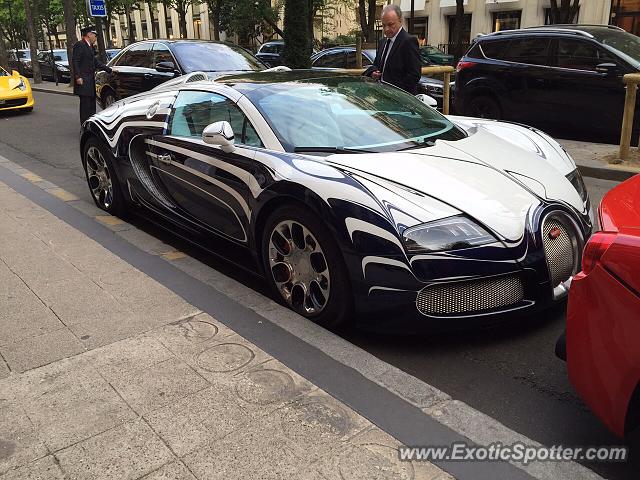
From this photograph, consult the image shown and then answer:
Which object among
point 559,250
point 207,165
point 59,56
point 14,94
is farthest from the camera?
point 59,56

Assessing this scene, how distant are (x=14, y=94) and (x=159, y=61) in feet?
19.3

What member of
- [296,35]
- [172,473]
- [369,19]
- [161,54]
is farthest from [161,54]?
[369,19]

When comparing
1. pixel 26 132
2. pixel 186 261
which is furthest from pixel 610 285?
pixel 26 132

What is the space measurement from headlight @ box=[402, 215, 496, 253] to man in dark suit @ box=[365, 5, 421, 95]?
392 centimetres

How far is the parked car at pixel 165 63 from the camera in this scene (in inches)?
379

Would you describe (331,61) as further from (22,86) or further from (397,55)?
(397,55)

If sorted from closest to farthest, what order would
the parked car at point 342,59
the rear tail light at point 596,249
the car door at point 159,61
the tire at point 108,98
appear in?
the rear tail light at point 596,249
the car door at point 159,61
the tire at point 108,98
the parked car at point 342,59

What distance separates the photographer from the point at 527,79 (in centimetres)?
890

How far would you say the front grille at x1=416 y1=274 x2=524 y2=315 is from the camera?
303cm

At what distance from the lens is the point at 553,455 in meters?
2.35

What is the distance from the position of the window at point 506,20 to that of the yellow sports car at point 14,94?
976 inches

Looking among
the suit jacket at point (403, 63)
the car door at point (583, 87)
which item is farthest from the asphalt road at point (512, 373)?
the car door at point (583, 87)

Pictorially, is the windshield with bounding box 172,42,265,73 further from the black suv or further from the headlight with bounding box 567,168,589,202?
the headlight with bounding box 567,168,589,202

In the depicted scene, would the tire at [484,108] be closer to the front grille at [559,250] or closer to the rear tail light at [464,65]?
the rear tail light at [464,65]
